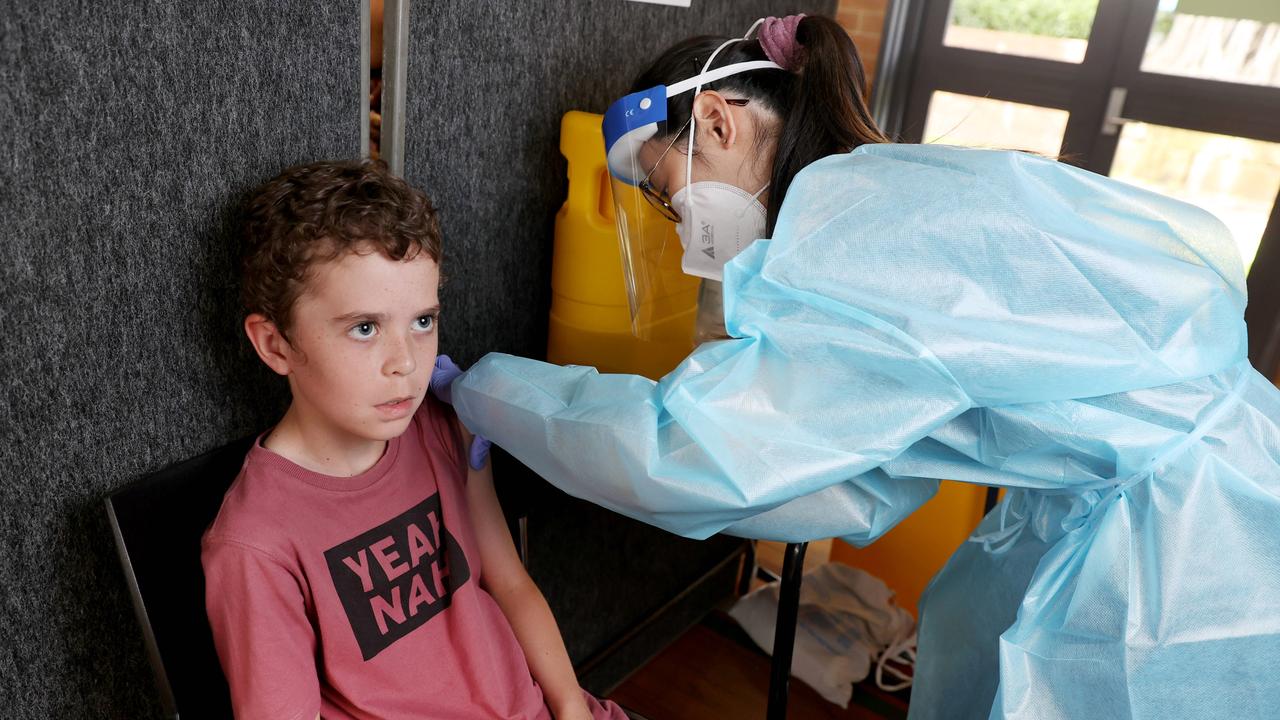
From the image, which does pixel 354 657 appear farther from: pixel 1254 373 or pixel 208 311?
pixel 1254 373

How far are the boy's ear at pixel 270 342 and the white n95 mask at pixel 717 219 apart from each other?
487mm

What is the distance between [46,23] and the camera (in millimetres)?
720

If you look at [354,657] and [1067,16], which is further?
[1067,16]

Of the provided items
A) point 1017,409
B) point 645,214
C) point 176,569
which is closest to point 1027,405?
point 1017,409

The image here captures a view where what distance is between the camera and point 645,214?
1193 millimetres

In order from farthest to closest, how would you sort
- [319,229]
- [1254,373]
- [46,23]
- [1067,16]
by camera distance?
[1067,16] < [1254,373] < [319,229] < [46,23]

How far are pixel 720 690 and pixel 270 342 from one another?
1.21m

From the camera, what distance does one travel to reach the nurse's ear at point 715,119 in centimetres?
106

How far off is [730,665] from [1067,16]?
6.01 feet

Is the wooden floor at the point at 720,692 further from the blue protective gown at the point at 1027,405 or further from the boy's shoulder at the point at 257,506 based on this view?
the boy's shoulder at the point at 257,506

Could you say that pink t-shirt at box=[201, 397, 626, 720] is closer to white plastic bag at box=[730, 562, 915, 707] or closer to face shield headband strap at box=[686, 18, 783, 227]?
face shield headband strap at box=[686, 18, 783, 227]

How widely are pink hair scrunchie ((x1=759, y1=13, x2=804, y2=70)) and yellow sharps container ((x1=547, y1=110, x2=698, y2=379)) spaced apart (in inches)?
9.9

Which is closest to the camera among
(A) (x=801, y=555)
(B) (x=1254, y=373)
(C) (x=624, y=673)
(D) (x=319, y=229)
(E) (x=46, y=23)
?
(E) (x=46, y=23)

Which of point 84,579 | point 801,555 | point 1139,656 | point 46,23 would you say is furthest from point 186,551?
point 1139,656
